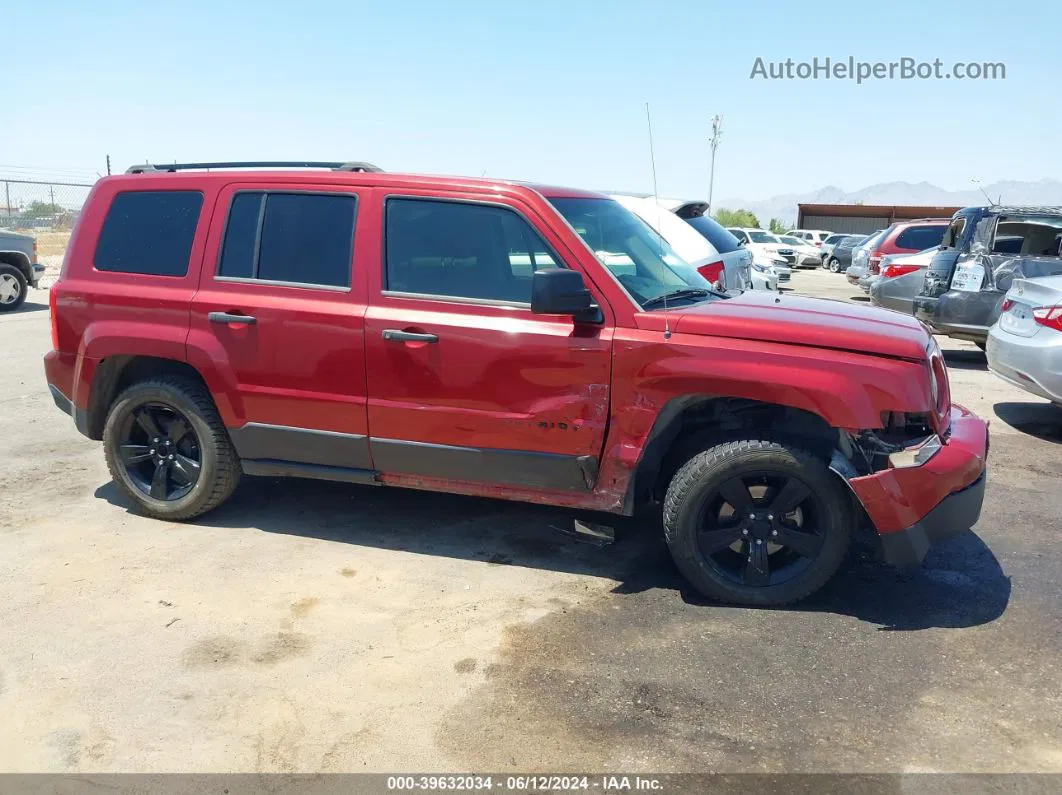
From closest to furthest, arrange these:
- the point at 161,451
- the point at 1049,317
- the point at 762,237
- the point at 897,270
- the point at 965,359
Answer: the point at 161,451, the point at 1049,317, the point at 965,359, the point at 897,270, the point at 762,237

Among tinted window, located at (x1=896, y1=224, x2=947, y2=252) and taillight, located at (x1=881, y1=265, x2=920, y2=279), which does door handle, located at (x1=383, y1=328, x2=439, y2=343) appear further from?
tinted window, located at (x1=896, y1=224, x2=947, y2=252)

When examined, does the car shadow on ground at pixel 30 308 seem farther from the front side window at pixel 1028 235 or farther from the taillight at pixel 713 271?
the front side window at pixel 1028 235

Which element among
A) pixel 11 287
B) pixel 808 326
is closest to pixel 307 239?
pixel 808 326

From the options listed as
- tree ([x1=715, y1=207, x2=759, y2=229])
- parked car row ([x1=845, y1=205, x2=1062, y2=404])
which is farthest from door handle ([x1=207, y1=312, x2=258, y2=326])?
tree ([x1=715, y1=207, x2=759, y2=229])

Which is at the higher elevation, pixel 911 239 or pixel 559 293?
pixel 911 239

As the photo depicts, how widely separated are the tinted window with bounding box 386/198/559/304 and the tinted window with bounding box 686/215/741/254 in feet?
19.8

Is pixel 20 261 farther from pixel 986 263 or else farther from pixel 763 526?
pixel 763 526

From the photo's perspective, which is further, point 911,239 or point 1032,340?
point 911,239

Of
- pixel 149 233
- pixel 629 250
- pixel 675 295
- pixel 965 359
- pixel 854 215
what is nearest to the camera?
pixel 675 295

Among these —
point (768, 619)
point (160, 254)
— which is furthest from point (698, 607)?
point (160, 254)

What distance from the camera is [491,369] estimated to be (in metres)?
4.21

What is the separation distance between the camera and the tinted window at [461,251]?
14.1 feet

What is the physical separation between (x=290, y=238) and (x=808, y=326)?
2.68 meters

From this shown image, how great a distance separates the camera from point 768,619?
3.94m
